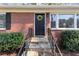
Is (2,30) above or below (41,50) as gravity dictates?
above

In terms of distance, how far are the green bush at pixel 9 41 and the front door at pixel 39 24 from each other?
9.14 feet

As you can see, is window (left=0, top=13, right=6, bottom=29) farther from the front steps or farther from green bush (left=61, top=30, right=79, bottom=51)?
green bush (left=61, top=30, right=79, bottom=51)

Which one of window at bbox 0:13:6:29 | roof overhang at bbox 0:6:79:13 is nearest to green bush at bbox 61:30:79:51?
roof overhang at bbox 0:6:79:13

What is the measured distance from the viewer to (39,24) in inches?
703

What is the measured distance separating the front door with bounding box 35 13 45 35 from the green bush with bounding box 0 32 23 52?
2786 mm

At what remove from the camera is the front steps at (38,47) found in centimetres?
1437

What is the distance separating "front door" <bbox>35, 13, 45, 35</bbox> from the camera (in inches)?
698

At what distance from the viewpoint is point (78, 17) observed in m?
17.5

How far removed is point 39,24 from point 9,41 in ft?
12.1

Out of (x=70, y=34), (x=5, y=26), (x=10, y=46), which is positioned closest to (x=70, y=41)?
(x=70, y=34)

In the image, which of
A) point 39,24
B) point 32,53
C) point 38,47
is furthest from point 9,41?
point 39,24

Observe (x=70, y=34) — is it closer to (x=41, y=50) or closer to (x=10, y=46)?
(x=41, y=50)

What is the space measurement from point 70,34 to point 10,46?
4.15 meters

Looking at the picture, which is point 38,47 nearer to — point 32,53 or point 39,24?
point 32,53
